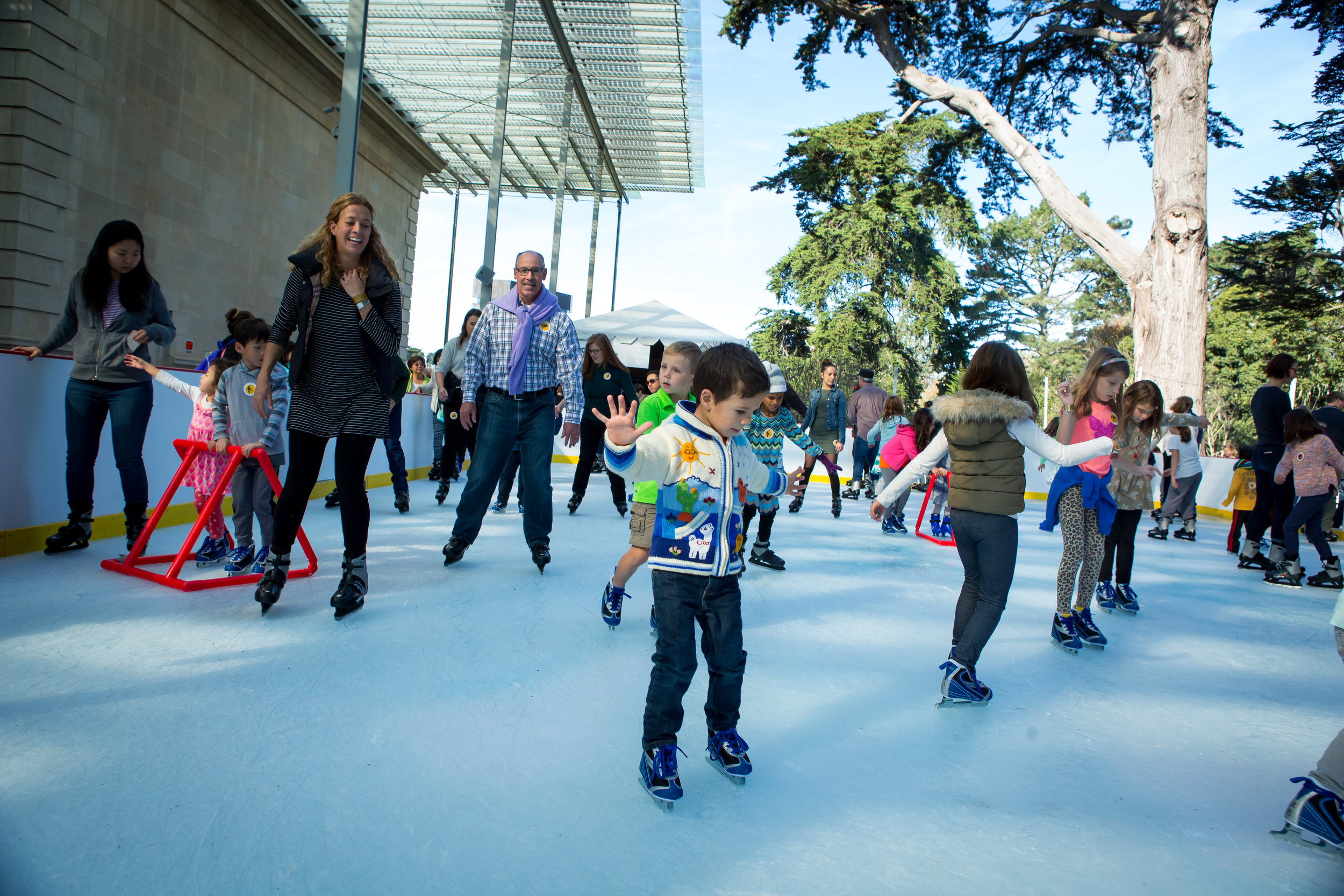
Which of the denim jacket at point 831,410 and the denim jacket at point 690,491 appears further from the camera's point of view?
the denim jacket at point 831,410

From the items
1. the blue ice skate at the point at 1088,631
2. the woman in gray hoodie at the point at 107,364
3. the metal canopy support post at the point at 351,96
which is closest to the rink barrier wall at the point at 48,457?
the woman in gray hoodie at the point at 107,364

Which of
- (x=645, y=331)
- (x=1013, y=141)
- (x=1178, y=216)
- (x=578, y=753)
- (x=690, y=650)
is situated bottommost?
(x=578, y=753)

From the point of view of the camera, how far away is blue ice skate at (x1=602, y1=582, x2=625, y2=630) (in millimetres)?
3234

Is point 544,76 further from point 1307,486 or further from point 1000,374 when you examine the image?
point 1000,374

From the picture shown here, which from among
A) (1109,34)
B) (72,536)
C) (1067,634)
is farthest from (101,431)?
(1109,34)

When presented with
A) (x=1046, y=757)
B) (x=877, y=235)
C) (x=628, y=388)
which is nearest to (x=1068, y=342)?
(x=877, y=235)

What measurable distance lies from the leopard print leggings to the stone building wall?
31.2ft

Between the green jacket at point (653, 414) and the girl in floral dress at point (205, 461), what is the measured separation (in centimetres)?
217

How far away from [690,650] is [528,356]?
2479mm

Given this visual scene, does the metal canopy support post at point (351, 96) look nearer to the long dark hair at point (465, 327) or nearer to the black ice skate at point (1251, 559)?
the long dark hair at point (465, 327)

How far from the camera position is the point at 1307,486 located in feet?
17.8

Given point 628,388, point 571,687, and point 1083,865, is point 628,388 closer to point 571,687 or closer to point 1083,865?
point 571,687

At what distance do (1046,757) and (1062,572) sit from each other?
154 centimetres

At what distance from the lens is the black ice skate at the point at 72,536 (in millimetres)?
3871
